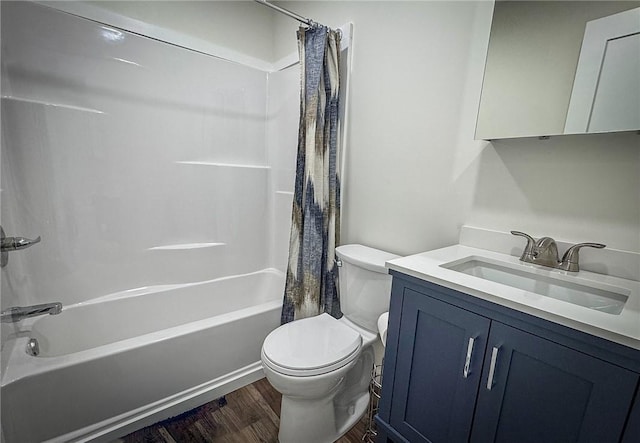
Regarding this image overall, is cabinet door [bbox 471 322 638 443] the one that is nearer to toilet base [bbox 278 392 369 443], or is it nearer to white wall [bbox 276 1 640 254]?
white wall [bbox 276 1 640 254]

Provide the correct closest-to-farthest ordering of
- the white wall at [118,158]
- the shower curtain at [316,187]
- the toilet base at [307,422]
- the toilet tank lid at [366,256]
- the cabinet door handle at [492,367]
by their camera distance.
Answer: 1. the cabinet door handle at [492,367]
2. the toilet base at [307,422]
3. the toilet tank lid at [366,256]
4. the white wall at [118,158]
5. the shower curtain at [316,187]

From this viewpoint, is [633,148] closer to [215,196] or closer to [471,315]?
[471,315]

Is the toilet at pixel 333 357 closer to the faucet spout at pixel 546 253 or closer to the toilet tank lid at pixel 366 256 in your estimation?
the toilet tank lid at pixel 366 256

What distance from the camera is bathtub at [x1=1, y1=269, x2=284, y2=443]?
1058mm

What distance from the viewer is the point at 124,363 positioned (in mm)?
1210

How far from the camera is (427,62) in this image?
4.28 feet

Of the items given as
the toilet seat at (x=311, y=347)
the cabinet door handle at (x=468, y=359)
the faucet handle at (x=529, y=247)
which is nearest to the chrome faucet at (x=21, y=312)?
the toilet seat at (x=311, y=347)

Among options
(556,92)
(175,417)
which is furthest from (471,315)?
(175,417)

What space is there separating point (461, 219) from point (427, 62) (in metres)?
0.75

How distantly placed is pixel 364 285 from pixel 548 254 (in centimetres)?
72

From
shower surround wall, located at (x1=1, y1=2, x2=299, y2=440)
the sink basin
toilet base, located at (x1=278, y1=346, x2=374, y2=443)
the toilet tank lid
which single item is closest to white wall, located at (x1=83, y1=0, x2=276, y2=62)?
shower surround wall, located at (x1=1, y1=2, x2=299, y2=440)

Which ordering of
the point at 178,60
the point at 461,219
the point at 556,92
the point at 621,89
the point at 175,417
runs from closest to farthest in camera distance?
the point at 621,89 → the point at 556,92 → the point at 461,219 → the point at 175,417 → the point at 178,60

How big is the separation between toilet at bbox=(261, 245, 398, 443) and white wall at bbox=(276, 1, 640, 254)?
0.29 meters

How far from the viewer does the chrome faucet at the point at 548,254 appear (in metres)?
0.93
